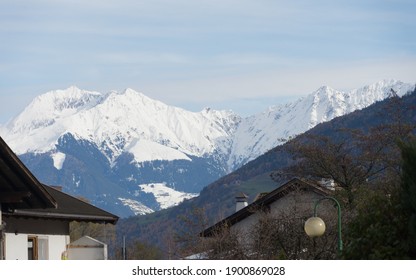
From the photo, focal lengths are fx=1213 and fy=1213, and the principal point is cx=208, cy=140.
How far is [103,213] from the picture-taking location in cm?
3158

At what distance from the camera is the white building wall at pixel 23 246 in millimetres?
27781

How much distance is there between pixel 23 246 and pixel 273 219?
1524cm

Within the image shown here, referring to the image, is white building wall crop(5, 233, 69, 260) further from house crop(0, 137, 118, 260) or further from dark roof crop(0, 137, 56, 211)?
dark roof crop(0, 137, 56, 211)

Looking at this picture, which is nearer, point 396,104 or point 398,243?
point 398,243

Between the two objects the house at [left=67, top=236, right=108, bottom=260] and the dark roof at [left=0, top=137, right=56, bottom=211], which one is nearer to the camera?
the dark roof at [left=0, top=137, right=56, bottom=211]

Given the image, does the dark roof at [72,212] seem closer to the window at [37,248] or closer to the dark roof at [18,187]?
the window at [37,248]

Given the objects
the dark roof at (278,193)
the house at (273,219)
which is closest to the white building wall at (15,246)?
the house at (273,219)

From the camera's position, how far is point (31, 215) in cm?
2747

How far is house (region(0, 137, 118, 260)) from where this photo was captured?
22.7 meters

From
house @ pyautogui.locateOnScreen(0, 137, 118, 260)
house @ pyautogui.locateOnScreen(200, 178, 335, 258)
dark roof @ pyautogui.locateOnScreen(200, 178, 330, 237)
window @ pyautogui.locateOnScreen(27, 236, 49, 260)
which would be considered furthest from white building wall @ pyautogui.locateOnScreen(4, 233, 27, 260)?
dark roof @ pyautogui.locateOnScreen(200, 178, 330, 237)

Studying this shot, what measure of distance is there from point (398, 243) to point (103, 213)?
1317cm

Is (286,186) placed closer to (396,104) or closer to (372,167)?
(372,167)
